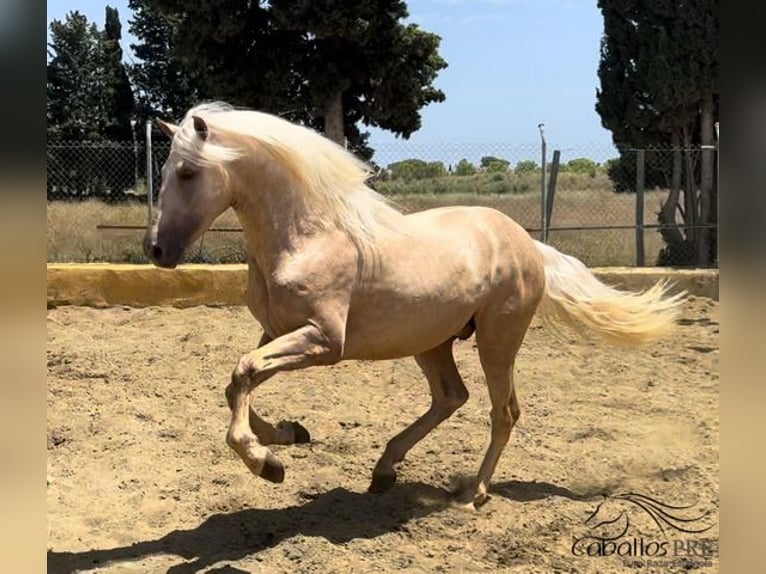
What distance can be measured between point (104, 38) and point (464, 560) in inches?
1278

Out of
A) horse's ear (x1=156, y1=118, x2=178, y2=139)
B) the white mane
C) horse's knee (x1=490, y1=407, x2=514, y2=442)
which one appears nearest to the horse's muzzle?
the white mane

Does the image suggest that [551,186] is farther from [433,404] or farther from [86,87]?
[86,87]

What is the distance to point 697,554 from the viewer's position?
3.42 metres

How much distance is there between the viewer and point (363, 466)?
4441 millimetres

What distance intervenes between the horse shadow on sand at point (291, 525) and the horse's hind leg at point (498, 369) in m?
0.20

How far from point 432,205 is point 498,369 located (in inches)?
417

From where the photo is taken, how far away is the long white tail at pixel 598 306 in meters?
4.54

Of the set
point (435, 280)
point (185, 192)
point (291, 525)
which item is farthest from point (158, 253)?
point (291, 525)

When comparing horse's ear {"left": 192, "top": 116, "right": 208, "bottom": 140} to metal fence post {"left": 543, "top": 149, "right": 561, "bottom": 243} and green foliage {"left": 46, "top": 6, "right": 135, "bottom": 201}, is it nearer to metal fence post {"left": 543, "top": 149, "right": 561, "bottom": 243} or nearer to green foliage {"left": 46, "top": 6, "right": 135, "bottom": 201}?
metal fence post {"left": 543, "top": 149, "right": 561, "bottom": 243}

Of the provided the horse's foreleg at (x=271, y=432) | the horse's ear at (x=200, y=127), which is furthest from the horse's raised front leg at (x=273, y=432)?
the horse's ear at (x=200, y=127)

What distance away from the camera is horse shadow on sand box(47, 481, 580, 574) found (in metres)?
3.31

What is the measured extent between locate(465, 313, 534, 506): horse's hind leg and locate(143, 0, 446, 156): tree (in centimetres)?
1291
